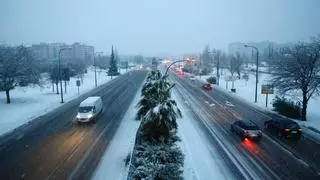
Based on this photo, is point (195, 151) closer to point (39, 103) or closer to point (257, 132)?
point (257, 132)

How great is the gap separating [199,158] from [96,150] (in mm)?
7652

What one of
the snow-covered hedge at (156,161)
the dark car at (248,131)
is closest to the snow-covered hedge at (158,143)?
the snow-covered hedge at (156,161)

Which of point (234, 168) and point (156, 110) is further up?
point (156, 110)

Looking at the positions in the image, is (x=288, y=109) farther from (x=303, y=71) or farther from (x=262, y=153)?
(x=262, y=153)

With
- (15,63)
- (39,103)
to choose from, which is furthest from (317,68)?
(15,63)

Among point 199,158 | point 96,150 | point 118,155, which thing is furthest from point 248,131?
point 96,150

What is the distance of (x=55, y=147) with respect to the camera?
25.7m

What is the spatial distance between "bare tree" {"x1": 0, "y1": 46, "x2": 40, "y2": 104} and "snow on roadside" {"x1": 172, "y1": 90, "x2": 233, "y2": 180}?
29.5m

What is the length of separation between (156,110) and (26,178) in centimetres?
853

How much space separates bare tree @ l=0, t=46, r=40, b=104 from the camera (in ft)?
160

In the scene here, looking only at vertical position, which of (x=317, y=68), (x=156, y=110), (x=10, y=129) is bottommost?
(x=10, y=129)

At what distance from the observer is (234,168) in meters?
20.8

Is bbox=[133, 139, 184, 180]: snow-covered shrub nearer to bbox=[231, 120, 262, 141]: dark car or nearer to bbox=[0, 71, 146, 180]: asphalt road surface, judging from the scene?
bbox=[0, 71, 146, 180]: asphalt road surface

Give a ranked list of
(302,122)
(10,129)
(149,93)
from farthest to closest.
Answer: (302,122) < (10,129) < (149,93)
